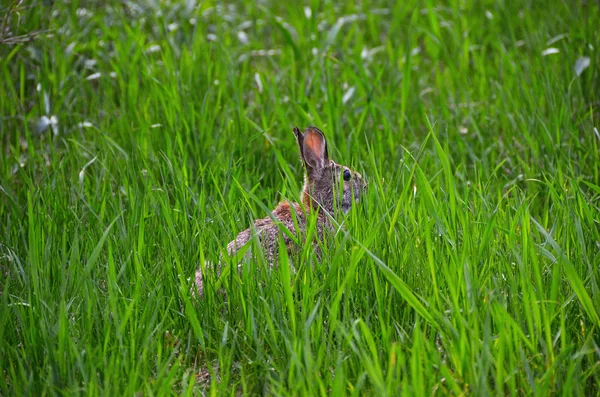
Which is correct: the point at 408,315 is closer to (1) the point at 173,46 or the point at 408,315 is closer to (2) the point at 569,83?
(2) the point at 569,83

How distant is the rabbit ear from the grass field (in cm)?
21

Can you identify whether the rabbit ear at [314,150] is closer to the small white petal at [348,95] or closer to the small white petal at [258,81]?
the small white petal at [348,95]

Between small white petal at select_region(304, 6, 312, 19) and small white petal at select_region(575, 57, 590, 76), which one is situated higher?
small white petal at select_region(304, 6, 312, 19)

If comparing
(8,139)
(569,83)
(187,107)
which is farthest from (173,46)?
(569,83)

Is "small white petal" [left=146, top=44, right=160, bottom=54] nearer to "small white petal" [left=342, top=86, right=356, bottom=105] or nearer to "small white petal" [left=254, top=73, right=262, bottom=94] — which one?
"small white petal" [left=254, top=73, right=262, bottom=94]

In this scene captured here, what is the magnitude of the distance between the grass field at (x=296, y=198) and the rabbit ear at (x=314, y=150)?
0.21 meters

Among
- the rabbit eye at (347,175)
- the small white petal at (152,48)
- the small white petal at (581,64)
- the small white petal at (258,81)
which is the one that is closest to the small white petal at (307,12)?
the small white petal at (258,81)

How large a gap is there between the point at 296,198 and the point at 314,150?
75 centimetres

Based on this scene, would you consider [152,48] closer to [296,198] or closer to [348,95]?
[348,95]

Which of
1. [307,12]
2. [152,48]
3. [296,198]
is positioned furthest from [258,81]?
[296,198]

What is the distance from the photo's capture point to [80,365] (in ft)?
8.86

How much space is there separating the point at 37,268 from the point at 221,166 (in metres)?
1.29

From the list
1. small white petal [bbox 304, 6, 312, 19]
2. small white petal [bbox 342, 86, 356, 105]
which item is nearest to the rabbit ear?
small white petal [bbox 342, 86, 356, 105]

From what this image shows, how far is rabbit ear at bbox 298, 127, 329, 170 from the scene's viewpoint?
4270 mm
